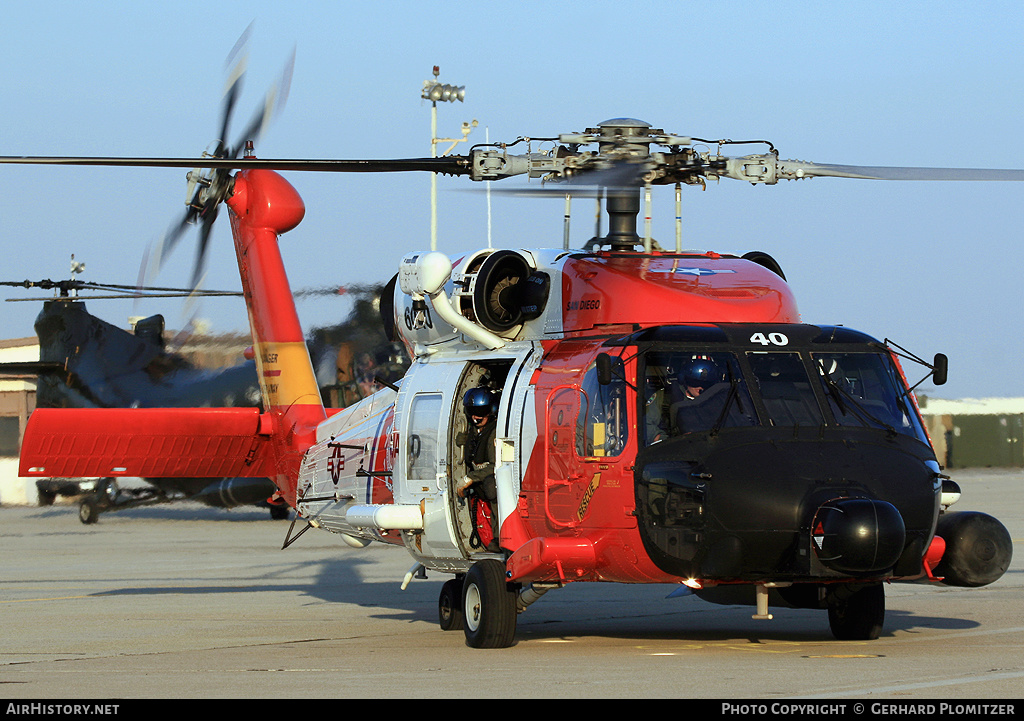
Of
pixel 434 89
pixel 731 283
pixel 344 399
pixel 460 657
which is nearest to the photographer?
pixel 460 657

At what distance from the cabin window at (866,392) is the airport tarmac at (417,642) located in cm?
176

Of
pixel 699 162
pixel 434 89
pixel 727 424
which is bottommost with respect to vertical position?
pixel 727 424

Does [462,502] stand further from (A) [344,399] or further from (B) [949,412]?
(B) [949,412]

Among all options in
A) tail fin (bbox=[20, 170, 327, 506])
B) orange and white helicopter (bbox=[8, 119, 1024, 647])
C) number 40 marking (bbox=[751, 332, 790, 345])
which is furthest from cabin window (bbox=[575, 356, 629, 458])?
tail fin (bbox=[20, 170, 327, 506])

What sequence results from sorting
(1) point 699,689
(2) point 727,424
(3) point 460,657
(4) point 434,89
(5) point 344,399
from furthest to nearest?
(5) point 344,399, (4) point 434,89, (3) point 460,657, (2) point 727,424, (1) point 699,689

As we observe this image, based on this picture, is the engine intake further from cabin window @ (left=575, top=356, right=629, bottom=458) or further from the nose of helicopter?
the nose of helicopter

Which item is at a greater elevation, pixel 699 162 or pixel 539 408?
pixel 699 162

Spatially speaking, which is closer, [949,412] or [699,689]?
[699,689]

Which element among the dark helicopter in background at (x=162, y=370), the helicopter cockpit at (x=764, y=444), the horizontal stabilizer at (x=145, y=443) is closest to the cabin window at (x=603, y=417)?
the helicopter cockpit at (x=764, y=444)

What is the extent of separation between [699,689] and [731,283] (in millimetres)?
4357

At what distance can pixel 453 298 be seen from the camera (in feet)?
41.0

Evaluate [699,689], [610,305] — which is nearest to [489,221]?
[610,305]

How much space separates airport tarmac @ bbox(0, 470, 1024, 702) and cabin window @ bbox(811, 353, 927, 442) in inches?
69.2

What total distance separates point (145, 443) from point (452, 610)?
16.0ft
